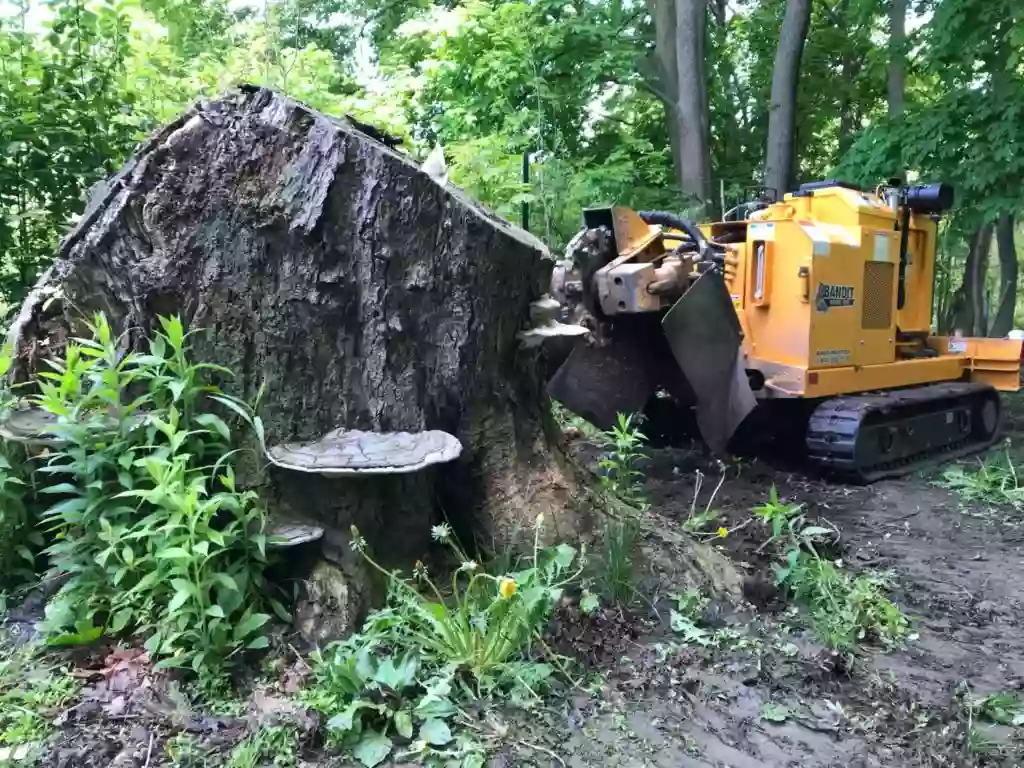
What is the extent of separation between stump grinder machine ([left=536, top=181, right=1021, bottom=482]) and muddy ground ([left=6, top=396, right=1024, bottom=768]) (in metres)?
1.46

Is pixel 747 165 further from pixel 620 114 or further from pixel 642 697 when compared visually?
pixel 642 697

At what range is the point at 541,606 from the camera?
284 centimetres

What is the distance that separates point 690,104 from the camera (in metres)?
11.1

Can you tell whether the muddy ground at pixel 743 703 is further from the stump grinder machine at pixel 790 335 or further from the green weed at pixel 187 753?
the stump grinder machine at pixel 790 335

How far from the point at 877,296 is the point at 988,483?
1680mm

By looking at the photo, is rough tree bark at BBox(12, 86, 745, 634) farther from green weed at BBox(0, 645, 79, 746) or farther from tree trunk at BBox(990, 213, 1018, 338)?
tree trunk at BBox(990, 213, 1018, 338)

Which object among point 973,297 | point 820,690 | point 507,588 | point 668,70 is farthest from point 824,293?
point 973,297

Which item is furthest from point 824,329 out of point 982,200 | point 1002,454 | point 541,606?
point 541,606

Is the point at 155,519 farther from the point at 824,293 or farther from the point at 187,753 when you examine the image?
the point at 824,293

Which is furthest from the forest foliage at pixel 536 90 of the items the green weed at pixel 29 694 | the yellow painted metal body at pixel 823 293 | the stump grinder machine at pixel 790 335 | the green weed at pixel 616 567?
the green weed at pixel 29 694

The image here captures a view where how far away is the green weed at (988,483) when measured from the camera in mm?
6242

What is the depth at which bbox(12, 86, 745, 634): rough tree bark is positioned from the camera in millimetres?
2904

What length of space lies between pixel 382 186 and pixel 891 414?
17.6 ft

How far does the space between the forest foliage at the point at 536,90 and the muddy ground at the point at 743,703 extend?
3290 millimetres
